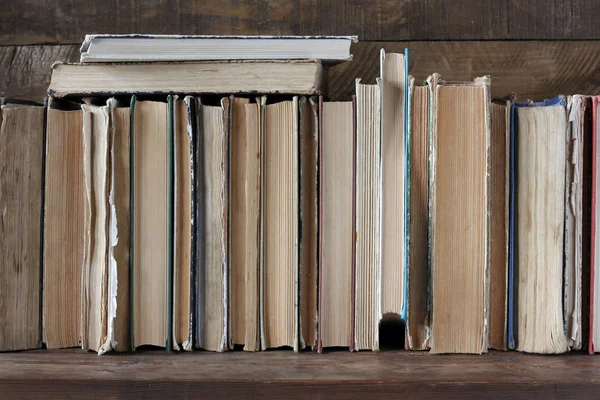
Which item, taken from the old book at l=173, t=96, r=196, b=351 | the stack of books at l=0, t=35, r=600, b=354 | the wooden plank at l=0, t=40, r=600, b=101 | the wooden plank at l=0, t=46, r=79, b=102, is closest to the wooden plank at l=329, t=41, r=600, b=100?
the wooden plank at l=0, t=40, r=600, b=101

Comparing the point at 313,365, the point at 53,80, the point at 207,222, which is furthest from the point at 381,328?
the point at 53,80

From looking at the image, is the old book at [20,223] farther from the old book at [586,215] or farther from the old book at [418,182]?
the old book at [586,215]

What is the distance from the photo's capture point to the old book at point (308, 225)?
2.35 ft

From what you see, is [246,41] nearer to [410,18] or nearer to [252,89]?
[252,89]

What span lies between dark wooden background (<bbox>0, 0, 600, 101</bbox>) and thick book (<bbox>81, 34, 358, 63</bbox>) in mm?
249

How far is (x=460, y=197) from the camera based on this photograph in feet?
2.25

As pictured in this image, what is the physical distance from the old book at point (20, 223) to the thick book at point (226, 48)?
104 millimetres

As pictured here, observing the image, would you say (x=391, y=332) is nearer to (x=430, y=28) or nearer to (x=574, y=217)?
(x=574, y=217)

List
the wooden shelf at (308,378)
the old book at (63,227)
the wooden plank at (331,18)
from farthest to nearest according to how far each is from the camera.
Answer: the wooden plank at (331,18), the old book at (63,227), the wooden shelf at (308,378)

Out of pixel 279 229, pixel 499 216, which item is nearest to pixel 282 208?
pixel 279 229

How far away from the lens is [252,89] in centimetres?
72

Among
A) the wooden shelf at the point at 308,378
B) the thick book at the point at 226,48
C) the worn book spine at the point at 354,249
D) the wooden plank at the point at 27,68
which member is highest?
the wooden plank at the point at 27,68

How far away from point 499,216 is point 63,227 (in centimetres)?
49

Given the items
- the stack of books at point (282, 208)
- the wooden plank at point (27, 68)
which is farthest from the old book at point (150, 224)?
the wooden plank at point (27, 68)
